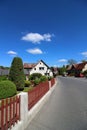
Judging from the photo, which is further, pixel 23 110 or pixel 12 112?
pixel 23 110

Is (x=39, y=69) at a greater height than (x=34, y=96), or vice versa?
(x=39, y=69)

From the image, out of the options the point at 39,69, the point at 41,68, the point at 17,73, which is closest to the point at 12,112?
the point at 17,73

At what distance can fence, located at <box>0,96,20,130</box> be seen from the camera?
16.9 feet

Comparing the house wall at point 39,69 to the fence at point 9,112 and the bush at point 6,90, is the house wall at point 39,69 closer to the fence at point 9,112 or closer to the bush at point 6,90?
the bush at point 6,90

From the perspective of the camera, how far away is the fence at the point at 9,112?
5146 millimetres

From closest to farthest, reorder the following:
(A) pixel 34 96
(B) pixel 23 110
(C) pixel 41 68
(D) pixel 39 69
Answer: (B) pixel 23 110 → (A) pixel 34 96 → (D) pixel 39 69 → (C) pixel 41 68

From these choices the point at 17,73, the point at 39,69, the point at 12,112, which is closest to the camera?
the point at 12,112

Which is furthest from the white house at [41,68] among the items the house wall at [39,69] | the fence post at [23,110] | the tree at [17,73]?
the fence post at [23,110]

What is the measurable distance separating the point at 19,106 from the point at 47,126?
1.17 meters

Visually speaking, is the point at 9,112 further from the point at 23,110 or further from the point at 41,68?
the point at 41,68

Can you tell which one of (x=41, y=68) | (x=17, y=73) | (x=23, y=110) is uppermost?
(x=41, y=68)

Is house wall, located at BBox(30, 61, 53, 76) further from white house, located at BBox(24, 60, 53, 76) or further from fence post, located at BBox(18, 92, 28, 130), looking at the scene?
fence post, located at BBox(18, 92, 28, 130)

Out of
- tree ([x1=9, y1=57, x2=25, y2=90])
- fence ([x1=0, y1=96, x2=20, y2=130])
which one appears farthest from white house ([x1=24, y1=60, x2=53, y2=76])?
fence ([x1=0, y1=96, x2=20, y2=130])

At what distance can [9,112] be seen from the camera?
5707mm
